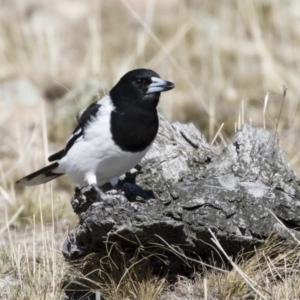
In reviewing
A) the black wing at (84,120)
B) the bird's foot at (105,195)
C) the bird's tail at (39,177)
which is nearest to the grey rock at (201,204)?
the bird's foot at (105,195)

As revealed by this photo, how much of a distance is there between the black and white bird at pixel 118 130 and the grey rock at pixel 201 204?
19 cm

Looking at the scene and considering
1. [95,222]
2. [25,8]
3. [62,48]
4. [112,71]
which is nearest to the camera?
[95,222]

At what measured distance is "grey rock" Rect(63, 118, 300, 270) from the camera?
3.98 m

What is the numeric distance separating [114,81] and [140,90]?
4500mm

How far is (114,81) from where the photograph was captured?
918 centimetres

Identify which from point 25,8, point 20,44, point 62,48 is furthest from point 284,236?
point 25,8

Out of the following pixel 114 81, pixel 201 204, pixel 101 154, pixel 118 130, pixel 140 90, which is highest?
pixel 140 90

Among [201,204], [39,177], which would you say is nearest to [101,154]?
[201,204]

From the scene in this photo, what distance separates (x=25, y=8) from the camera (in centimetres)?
1241

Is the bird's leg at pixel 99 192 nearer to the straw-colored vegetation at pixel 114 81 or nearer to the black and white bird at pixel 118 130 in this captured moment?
the black and white bird at pixel 118 130

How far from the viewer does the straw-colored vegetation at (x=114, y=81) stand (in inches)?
163

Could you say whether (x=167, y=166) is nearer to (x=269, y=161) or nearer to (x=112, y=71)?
(x=269, y=161)

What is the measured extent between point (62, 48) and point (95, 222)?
7.71 meters

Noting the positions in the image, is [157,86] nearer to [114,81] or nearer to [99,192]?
[99,192]
